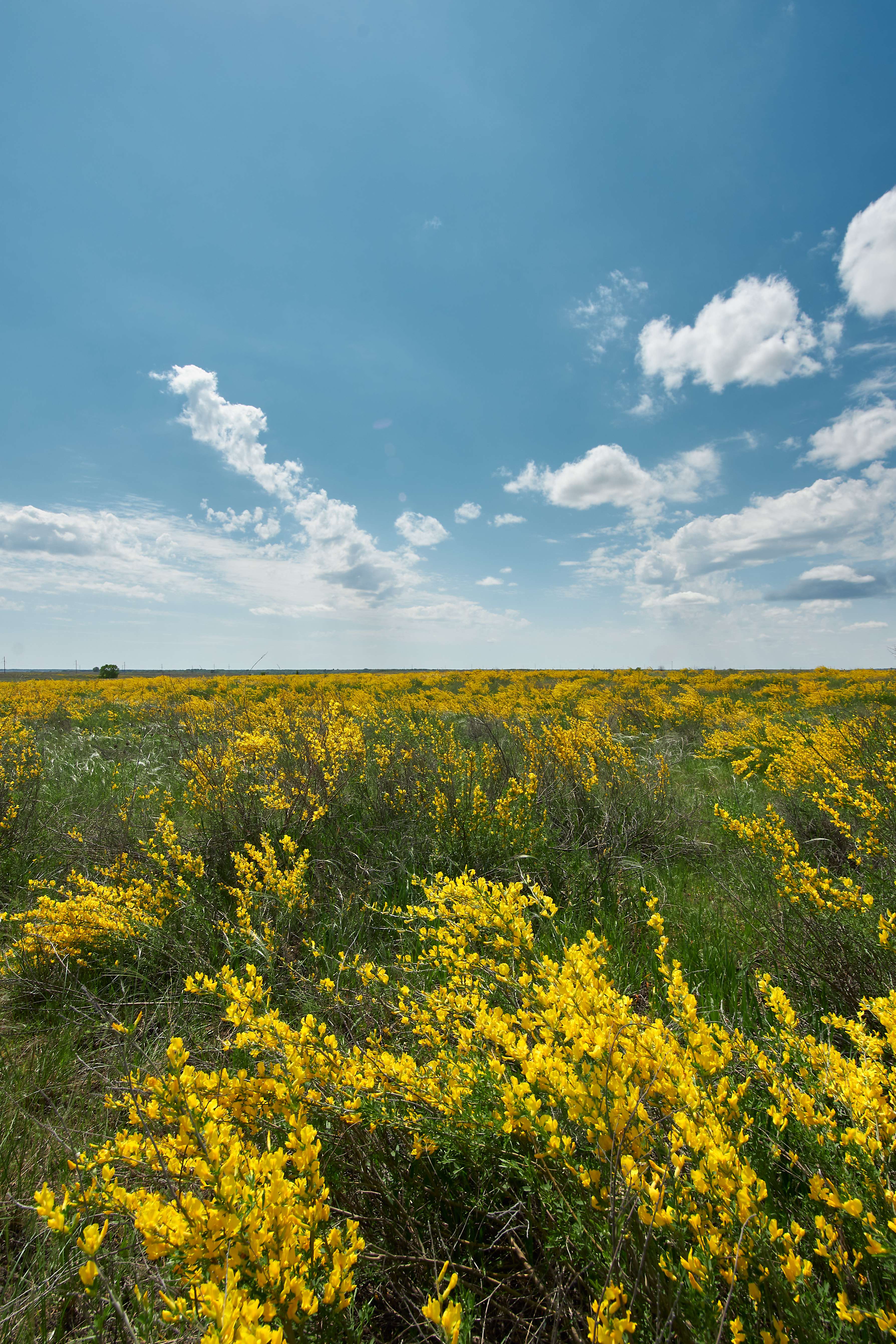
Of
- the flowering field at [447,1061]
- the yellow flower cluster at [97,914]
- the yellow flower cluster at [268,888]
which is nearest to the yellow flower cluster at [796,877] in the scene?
the flowering field at [447,1061]

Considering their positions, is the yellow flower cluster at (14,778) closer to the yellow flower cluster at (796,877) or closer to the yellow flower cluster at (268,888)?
the yellow flower cluster at (268,888)

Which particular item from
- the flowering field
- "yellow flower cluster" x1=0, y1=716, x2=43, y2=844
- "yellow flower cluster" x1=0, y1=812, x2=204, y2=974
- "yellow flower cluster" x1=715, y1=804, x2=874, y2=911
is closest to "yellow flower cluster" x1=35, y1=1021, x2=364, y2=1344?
the flowering field

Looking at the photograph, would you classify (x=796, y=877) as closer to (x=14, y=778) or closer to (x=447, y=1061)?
(x=447, y=1061)

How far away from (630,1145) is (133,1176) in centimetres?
146

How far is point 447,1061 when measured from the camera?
1.45 metres

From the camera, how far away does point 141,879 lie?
10.2 ft

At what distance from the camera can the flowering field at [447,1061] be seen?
100 cm

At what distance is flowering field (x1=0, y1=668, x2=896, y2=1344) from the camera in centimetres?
100

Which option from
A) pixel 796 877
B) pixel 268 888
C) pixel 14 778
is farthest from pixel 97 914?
pixel 796 877

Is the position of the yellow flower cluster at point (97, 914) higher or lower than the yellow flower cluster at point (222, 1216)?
lower

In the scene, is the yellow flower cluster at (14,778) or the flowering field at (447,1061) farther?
the yellow flower cluster at (14,778)

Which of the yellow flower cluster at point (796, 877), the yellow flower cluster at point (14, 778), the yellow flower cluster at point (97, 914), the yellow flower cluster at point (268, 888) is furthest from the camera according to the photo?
the yellow flower cluster at point (14, 778)

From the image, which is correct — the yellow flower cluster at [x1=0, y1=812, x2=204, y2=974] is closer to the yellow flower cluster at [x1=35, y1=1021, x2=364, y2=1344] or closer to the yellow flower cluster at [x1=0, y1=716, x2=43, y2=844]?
the yellow flower cluster at [x1=0, y1=716, x2=43, y2=844]

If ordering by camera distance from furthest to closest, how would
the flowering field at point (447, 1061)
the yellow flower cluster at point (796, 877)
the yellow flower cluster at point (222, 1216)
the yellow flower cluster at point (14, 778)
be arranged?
1. the yellow flower cluster at point (14, 778)
2. the yellow flower cluster at point (796, 877)
3. the flowering field at point (447, 1061)
4. the yellow flower cluster at point (222, 1216)
